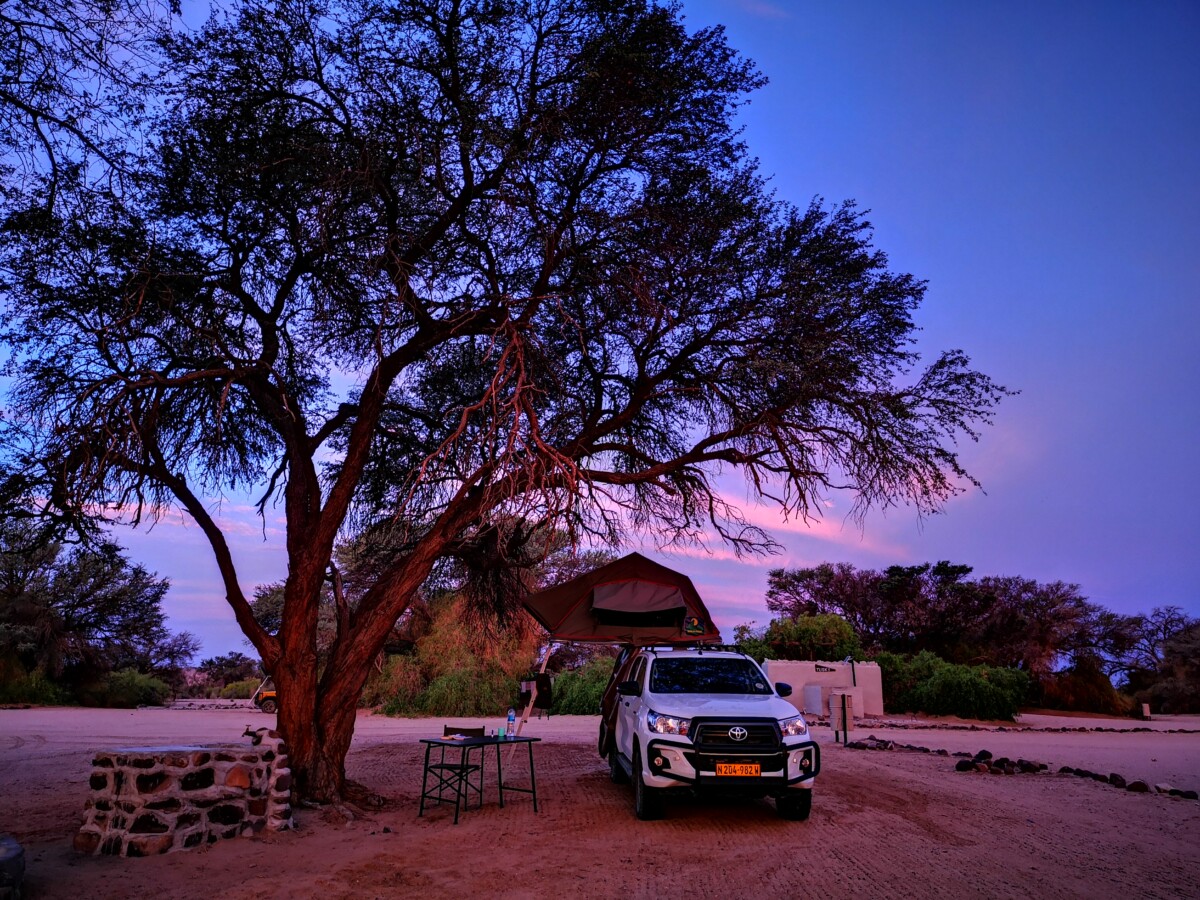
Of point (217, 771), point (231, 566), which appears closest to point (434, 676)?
point (231, 566)

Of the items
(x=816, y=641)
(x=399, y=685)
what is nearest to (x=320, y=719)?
(x=399, y=685)

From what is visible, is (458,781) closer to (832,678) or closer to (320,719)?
(320,719)

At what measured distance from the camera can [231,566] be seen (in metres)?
10.7

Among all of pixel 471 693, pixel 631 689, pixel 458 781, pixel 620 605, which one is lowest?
pixel 458 781

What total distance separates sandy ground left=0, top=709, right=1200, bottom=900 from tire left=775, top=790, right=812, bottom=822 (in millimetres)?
173

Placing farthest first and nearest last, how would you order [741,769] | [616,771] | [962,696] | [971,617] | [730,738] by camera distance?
[971,617]
[962,696]
[616,771]
[730,738]
[741,769]

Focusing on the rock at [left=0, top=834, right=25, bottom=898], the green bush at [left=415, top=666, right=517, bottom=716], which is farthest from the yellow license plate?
the green bush at [left=415, top=666, right=517, bottom=716]

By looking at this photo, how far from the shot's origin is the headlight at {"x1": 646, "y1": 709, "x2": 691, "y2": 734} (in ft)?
30.4

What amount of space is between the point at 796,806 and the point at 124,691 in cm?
3056

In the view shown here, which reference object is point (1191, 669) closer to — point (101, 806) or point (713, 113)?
point (713, 113)

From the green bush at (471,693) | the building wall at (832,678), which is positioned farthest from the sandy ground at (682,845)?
the green bush at (471,693)

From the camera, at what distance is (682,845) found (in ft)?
27.0

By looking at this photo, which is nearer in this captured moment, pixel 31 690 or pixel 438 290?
pixel 438 290

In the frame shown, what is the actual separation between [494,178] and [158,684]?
101 feet
